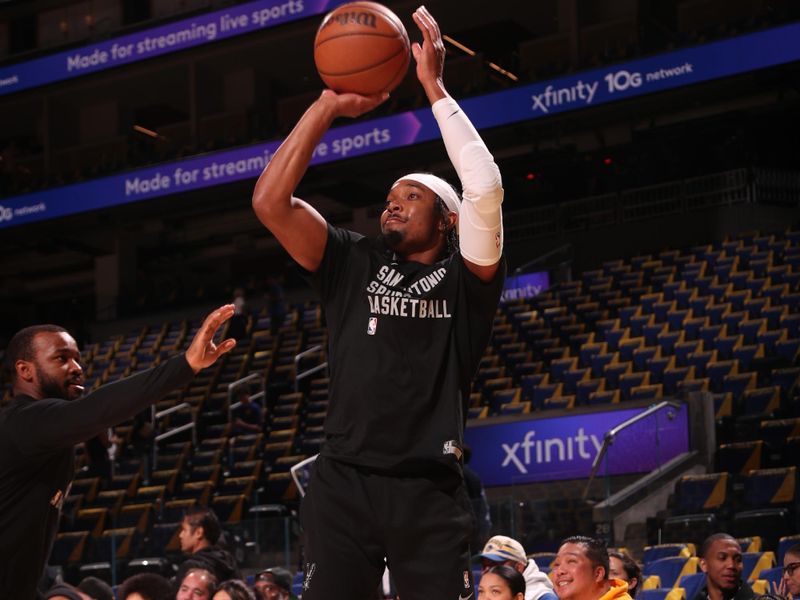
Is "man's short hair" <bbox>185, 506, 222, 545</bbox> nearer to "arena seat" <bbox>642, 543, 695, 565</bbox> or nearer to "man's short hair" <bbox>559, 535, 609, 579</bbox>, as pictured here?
"man's short hair" <bbox>559, 535, 609, 579</bbox>

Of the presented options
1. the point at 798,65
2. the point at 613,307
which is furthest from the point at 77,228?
the point at 798,65

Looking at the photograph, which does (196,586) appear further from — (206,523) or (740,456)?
(740,456)

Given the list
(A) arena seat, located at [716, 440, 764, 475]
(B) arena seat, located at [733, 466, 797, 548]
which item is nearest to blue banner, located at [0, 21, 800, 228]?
(A) arena seat, located at [716, 440, 764, 475]

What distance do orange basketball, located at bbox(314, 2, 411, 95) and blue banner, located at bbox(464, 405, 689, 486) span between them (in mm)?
7507

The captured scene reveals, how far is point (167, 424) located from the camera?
18.7m

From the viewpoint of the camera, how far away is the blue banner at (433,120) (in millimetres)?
17562

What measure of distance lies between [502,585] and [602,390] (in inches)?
327

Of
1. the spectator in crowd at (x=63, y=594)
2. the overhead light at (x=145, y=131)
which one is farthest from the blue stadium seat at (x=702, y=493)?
the overhead light at (x=145, y=131)

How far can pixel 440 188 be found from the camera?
134 inches

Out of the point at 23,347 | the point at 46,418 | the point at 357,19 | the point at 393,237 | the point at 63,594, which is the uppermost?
the point at 357,19

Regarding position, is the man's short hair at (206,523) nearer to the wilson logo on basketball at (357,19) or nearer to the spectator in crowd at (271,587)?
the spectator in crowd at (271,587)

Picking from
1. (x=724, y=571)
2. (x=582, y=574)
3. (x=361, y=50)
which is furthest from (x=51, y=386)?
(x=724, y=571)

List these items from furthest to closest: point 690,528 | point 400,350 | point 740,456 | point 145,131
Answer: point 145,131 < point 740,456 < point 690,528 < point 400,350

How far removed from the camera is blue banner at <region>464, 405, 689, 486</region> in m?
11.3
